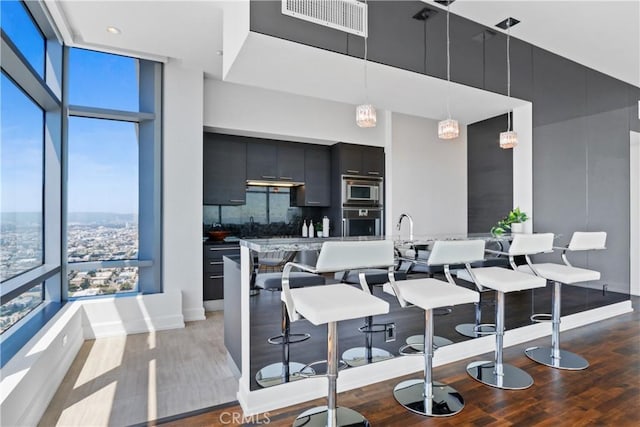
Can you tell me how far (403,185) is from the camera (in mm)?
5281

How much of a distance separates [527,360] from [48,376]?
137 inches

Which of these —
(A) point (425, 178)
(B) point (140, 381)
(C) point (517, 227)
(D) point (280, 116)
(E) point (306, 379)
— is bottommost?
(B) point (140, 381)

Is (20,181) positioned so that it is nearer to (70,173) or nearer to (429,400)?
(70,173)

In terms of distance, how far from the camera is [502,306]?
2.49 m

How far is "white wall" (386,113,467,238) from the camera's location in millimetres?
5230

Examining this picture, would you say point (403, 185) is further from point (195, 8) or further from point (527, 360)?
point (195, 8)

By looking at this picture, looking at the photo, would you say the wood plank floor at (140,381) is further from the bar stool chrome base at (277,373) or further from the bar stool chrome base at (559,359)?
A: the bar stool chrome base at (559,359)

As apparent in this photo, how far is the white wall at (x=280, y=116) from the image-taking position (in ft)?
13.9

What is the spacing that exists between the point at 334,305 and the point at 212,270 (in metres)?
2.81

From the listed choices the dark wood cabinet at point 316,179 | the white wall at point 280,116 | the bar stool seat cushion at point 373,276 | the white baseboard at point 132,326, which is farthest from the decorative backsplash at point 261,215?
the bar stool seat cushion at point 373,276

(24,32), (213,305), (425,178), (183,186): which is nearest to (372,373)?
(213,305)

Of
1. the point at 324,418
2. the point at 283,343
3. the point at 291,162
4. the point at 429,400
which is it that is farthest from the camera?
the point at 291,162

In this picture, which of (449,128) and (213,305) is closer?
(449,128)

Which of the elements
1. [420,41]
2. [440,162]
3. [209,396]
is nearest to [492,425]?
[209,396]
